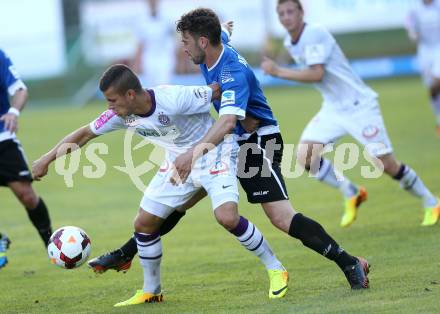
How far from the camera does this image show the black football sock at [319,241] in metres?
7.11

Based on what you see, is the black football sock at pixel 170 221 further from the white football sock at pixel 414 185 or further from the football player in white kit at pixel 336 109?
the white football sock at pixel 414 185

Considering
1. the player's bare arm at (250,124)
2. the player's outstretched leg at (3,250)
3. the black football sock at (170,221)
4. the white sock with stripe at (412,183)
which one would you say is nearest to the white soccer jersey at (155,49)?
the white sock with stripe at (412,183)

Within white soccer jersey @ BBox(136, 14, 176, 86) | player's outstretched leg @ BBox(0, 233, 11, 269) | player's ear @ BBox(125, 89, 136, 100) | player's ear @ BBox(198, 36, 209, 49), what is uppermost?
player's ear @ BBox(198, 36, 209, 49)

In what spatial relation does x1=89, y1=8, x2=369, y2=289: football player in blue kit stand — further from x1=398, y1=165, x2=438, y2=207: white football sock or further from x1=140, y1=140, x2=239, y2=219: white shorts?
x1=398, y1=165, x2=438, y2=207: white football sock

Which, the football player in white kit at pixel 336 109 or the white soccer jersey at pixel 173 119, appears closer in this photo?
the white soccer jersey at pixel 173 119

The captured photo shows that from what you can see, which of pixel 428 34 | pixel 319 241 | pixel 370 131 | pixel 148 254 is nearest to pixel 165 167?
pixel 148 254

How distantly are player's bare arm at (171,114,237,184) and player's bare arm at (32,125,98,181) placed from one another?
856mm

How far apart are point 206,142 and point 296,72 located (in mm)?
3180

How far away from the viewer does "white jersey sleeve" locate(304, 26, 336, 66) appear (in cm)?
1005

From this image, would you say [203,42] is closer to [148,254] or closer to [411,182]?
[148,254]

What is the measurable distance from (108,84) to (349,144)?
10.0 meters

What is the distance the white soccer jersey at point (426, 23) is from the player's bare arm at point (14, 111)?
28.0 ft

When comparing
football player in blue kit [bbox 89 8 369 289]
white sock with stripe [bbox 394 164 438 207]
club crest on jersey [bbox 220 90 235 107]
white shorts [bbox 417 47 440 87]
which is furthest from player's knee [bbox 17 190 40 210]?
white shorts [bbox 417 47 440 87]

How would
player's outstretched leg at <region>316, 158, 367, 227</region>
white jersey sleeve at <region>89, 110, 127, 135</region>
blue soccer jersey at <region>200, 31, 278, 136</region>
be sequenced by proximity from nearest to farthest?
blue soccer jersey at <region>200, 31, 278, 136</region>
white jersey sleeve at <region>89, 110, 127, 135</region>
player's outstretched leg at <region>316, 158, 367, 227</region>
